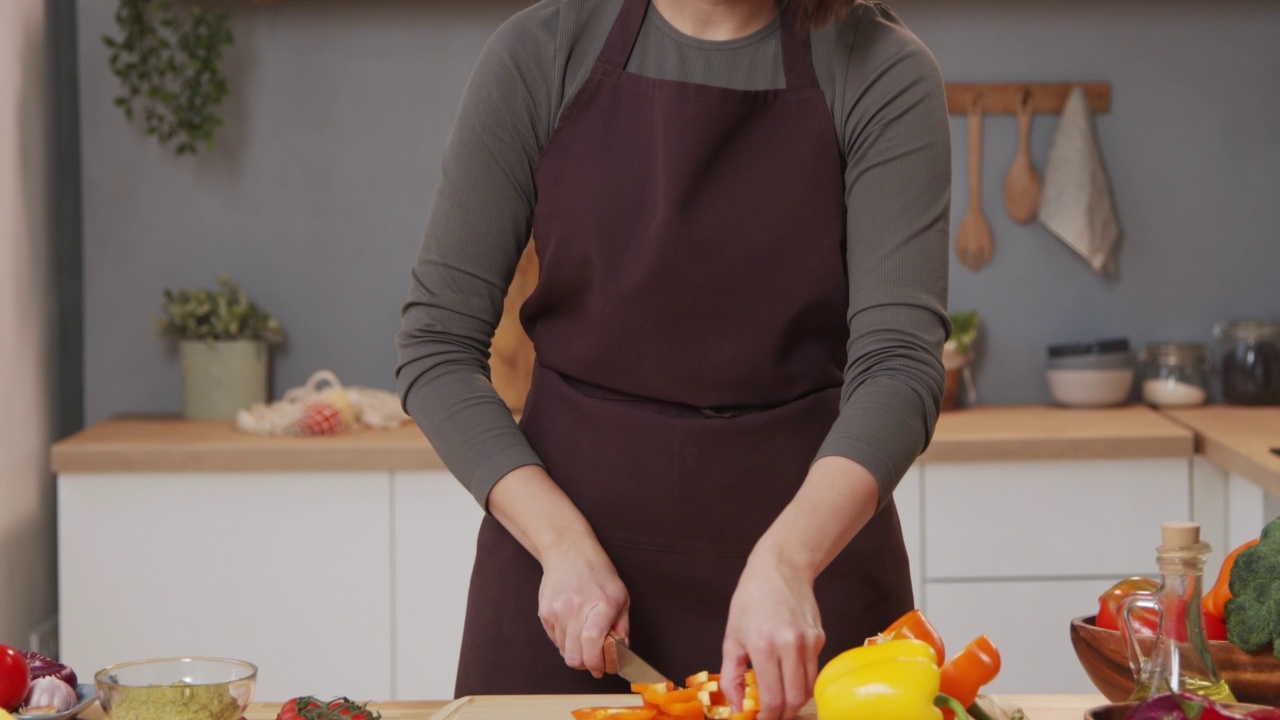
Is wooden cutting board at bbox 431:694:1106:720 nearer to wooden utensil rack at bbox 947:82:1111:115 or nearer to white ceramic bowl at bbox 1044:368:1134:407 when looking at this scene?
white ceramic bowl at bbox 1044:368:1134:407

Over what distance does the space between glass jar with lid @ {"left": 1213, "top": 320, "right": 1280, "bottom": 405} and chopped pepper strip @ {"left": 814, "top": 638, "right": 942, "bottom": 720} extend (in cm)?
188

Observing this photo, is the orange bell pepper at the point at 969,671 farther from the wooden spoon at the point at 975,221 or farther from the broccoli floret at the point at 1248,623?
the wooden spoon at the point at 975,221

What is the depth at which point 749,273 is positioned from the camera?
1.11 meters

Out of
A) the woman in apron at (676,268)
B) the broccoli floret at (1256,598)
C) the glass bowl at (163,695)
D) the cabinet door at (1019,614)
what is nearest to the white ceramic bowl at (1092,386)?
the cabinet door at (1019,614)

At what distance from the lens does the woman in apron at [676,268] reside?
1090mm

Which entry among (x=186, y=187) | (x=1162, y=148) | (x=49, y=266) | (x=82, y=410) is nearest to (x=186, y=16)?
(x=186, y=187)

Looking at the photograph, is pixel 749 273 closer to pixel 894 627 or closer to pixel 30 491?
pixel 894 627

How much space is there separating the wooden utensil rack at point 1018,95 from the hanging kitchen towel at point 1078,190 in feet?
0.08

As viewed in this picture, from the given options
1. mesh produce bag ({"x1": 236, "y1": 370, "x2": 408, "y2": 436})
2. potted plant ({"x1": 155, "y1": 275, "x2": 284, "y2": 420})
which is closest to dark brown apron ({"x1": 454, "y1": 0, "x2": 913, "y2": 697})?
mesh produce bag ({"x1": 236, "y1": 370, "x2": 408, "y2": 436})

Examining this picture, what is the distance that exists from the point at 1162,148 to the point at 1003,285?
16.0 inches

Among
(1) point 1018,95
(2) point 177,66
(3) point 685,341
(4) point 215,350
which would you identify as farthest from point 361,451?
(1) point 1018,95

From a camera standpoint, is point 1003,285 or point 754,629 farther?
point 1003,285

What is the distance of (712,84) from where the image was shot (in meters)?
1.16

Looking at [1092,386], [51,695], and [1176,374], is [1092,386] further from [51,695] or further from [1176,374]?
[51,695]
